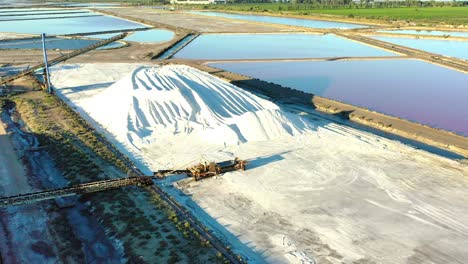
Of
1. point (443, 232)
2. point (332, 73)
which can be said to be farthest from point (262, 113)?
point (332, 73)

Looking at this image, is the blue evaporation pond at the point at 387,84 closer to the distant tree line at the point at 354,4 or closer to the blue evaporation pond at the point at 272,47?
the blue evaporation pond at the point at 272,47

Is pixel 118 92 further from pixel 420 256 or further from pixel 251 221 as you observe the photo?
pixel 420 256

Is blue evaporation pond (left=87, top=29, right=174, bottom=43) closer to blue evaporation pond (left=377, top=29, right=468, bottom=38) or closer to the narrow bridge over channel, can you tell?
blue evaporation pond (left=377, top=29, right=468, bottom=38)

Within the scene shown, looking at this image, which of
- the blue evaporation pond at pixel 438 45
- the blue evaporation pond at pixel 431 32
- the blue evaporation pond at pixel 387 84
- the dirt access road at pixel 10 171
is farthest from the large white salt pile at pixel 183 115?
the blue evaporation pond at pixel 431 32

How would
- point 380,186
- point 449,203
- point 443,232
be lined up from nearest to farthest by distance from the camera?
point 443,232 → point 449,203 → point 380,186

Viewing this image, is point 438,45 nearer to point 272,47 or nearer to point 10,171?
point 272,47

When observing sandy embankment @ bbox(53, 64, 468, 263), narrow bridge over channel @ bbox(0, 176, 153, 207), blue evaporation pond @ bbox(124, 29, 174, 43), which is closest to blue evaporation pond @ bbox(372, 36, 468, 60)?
A: blue evaporation pond @ bbox(124, 29, 174, 43)
